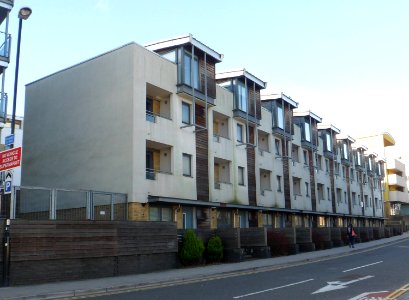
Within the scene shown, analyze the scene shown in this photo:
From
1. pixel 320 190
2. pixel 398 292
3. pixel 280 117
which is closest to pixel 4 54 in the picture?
pixel 398 292

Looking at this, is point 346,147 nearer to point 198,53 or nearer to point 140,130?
point 198,53

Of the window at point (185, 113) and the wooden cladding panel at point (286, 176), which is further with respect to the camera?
the wooden cladding panel at point (286, 176)

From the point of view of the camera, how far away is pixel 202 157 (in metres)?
29.6

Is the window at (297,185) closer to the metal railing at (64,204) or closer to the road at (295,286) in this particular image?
the metal railing at (64,204)

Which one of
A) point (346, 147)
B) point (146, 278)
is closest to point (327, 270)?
point (146, 278)

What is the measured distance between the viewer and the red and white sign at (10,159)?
13914 mm

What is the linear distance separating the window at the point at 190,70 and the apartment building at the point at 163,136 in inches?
2.5

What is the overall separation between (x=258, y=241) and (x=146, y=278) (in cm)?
1075

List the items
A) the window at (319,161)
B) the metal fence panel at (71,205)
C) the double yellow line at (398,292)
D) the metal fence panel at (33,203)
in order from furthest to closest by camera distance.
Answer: the window at (319,161)
the metal fence panel at (71,205)
the metal fence panel at (33,203)
the double yellow line at (398,292)

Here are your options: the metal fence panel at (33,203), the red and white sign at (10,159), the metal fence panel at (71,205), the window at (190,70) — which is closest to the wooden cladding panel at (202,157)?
the window at (190,70)

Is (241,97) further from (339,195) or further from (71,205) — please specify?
(339,195)

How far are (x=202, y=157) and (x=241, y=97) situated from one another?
6.58 metres

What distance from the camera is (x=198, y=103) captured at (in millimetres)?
29734

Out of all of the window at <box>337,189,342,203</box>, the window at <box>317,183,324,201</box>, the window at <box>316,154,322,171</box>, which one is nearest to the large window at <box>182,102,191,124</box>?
the window at <box>316,154,322,171</box>
